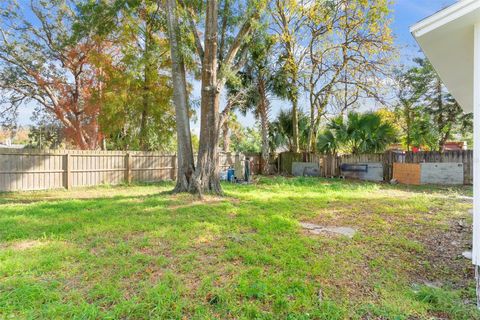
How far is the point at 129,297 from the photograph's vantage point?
8.57 feet

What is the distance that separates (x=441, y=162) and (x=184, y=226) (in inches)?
460

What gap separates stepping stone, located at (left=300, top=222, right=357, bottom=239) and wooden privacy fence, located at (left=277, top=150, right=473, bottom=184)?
9.74 meters

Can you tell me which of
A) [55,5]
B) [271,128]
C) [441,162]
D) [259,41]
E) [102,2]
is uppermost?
[55,5]

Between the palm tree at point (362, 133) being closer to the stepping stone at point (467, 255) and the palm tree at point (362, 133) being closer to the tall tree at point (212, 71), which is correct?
the tall tree at point (212, 71)

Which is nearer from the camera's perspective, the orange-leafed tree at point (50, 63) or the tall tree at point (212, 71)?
the tall tree at point (212, 71)

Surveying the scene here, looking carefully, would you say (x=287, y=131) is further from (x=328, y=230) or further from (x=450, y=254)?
(x=450, y=254)

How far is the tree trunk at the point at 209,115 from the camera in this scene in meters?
8.02

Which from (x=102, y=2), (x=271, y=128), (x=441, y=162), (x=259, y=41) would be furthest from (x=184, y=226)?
(x=271, y=128)

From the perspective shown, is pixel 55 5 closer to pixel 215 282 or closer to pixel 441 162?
pixel 215 282

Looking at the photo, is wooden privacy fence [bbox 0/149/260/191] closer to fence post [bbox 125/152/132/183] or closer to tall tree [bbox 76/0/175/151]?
fence post [bbox 125/152/132/183]

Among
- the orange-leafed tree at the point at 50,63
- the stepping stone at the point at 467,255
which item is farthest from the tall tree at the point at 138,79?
the stepping stone at the point at 467,255

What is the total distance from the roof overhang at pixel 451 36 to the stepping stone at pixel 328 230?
8.69ft

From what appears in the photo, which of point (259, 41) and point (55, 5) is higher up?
point (55, 5)

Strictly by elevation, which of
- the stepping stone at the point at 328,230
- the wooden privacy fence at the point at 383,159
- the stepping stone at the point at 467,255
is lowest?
the stepping stone at the point at 467,255
